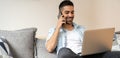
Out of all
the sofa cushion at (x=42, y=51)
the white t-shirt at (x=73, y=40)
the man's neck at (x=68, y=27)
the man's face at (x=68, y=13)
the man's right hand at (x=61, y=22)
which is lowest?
the sofa cushion at (x=42, y=51)

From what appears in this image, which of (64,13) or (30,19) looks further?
(30,19)

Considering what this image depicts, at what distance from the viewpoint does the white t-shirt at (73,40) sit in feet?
7.55

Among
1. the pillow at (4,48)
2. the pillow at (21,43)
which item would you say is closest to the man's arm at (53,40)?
the pillow at (21,43)

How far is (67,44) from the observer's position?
91.1 inches

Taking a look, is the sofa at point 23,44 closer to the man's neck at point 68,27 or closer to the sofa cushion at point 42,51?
the sofa cushion at point 42,51

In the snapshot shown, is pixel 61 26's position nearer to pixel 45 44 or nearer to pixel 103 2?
pixel 45 44

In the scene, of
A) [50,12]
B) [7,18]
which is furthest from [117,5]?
[7,18]

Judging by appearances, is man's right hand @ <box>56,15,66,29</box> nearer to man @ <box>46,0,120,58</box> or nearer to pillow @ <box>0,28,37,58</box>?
man @ <box>46,0,120,58</box>

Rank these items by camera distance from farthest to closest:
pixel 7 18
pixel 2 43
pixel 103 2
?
pixel 103 2, pixel 7 18, pixel 2 43

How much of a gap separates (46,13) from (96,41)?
107cm

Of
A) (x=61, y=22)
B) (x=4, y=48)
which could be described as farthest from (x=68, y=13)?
(x=4, y=48)

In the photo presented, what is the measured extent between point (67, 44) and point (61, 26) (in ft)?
0.67

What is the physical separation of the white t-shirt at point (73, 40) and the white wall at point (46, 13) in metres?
0.57

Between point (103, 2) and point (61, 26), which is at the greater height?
point (103, 2)
